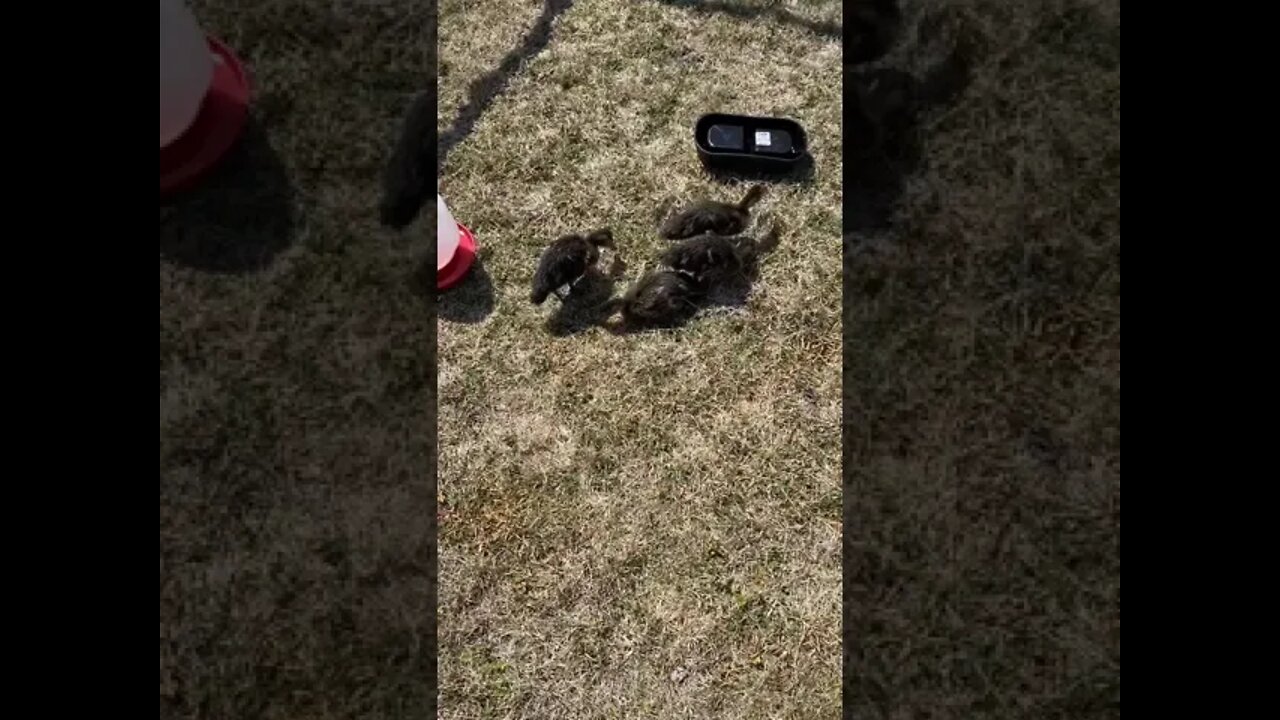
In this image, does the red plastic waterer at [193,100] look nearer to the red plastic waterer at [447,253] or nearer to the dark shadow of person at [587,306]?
the red plastic waterer at [447,253]

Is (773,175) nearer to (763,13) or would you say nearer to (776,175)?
(776,175)

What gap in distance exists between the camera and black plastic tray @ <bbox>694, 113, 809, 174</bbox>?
12.4ft

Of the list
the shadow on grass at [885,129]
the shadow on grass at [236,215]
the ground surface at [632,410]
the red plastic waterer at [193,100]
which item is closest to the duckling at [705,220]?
the ground surface at [632,410]

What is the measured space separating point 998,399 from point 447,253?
203 cm

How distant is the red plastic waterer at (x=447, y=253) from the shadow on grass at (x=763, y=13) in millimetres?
1442

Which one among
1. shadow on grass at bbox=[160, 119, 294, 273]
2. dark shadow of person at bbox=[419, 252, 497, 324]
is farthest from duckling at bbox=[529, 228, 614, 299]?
shadow on grass at bbox=[160, 119, 294, 273]

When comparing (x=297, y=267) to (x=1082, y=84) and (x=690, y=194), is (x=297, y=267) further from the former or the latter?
(x=1082, y=84)

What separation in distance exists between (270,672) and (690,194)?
226 centimetres

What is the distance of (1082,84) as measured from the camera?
12.3 ft

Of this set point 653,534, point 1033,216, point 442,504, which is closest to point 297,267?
point 442,504

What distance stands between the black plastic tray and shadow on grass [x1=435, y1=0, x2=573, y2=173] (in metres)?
0.82

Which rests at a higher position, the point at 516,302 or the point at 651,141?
the point at 651,141

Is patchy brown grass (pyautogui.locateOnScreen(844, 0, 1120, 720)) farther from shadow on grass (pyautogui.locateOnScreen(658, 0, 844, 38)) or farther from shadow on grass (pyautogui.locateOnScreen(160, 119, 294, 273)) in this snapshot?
shadow on grass (pyautogui.locateOnScreen(160, 119, 294, 273))

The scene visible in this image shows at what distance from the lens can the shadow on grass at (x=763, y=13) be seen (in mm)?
4086
